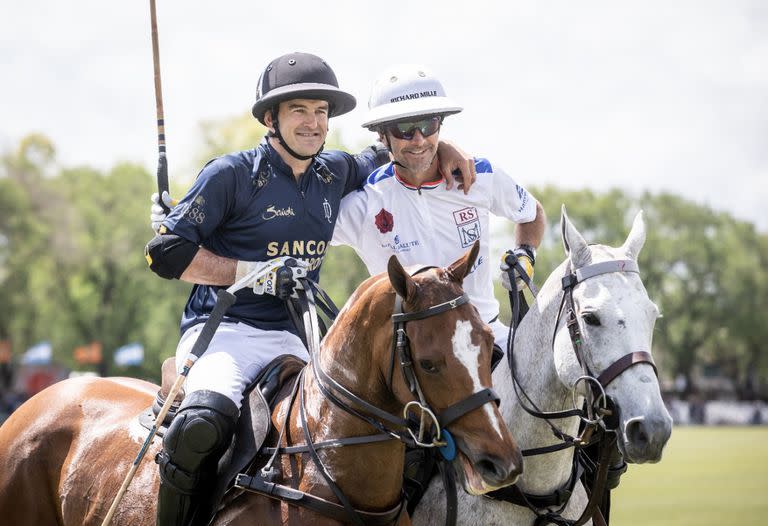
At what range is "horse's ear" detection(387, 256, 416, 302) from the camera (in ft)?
12.2

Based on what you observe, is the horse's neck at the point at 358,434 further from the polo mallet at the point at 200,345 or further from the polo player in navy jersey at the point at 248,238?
the polo mallet at the point at 200,345

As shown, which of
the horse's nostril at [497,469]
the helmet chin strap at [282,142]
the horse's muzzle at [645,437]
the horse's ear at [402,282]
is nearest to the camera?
the horse's nostril at [497,469]

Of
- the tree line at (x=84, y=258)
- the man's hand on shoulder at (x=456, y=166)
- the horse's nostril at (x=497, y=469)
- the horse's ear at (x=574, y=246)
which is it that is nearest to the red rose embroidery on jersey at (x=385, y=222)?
the man's hand on shoulder at (x=456, y=166)

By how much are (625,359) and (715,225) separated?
6223 cm

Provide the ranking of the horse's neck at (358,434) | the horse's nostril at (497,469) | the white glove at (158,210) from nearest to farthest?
1. the horse's nostril at (497,469)
2. the horse's neck at (358,434)
3. the white glove at (158,210)

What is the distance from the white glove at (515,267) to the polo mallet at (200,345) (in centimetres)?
153

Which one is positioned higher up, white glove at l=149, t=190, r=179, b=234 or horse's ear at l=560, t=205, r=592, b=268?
white glove at l=149, t=190, r=179, b=234

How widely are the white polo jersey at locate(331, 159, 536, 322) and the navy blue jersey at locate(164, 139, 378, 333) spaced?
1.79 feet

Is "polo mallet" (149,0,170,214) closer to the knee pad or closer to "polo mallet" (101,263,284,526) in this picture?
"polo mallet" (101,263,284,526)

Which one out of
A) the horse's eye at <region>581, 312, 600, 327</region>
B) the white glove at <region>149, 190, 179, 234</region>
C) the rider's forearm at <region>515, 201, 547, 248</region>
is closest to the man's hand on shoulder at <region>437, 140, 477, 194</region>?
the rider's forearm at <region>515, 201, 547, 248</region>

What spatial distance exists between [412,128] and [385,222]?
607 mm

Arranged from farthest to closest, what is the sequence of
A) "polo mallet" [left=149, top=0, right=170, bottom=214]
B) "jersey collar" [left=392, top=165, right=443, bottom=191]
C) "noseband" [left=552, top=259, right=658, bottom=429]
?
1. "jersey collar" [left=392, top=165, right=443, bottom=191]
2. "polo mallet" [left=149, top=0, right=170, bottom=214]
3. "noseband" [left=552, top=259, right=658, bottom=429]

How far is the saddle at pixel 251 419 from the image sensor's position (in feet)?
14.2

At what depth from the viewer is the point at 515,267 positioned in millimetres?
5602
